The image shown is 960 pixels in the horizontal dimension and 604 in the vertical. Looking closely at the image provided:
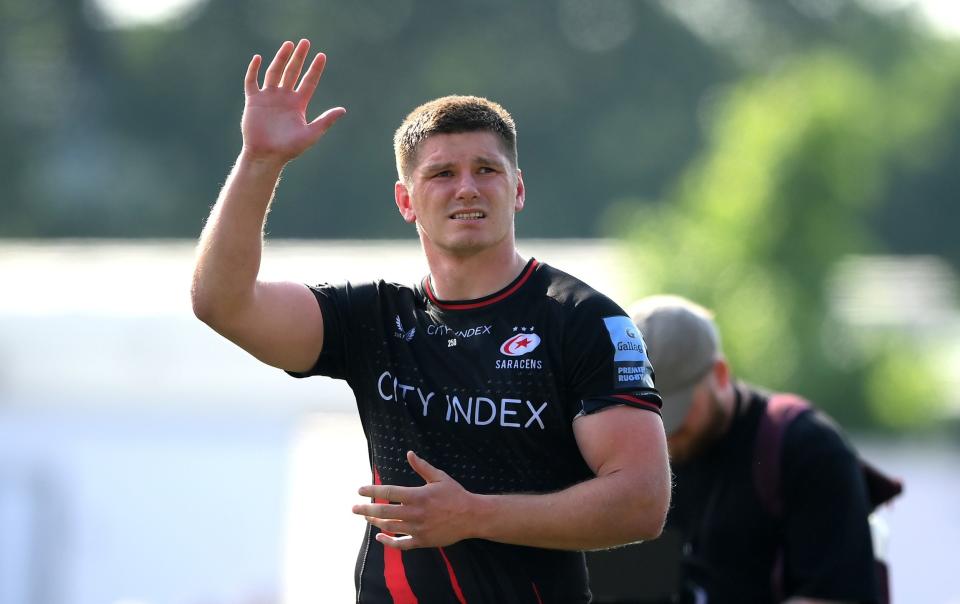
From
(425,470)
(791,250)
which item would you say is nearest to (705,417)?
(425,470)

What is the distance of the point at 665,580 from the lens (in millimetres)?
4727

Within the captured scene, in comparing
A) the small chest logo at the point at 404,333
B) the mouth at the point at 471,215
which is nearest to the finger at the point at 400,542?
the small chest logo at the point at 404,333

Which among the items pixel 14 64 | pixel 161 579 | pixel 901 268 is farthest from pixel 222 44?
pixel 161 579

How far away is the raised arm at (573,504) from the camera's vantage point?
10.2 feet

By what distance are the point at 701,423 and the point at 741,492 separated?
0.25m

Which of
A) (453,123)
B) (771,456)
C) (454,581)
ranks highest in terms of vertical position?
(453,123)

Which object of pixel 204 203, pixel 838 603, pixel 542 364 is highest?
pixel 204 203

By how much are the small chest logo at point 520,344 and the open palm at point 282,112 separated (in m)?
0.66

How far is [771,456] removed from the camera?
14.8ft

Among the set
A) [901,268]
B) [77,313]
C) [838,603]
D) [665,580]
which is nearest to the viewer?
[838,603]

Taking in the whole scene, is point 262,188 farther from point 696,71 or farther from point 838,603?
point 696,71

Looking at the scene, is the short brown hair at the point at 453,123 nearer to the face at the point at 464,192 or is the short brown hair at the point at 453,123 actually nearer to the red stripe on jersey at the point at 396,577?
the face at the point at 464,192

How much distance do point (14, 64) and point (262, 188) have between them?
152 feet

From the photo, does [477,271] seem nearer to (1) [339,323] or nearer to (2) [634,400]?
(1) [339,323]
